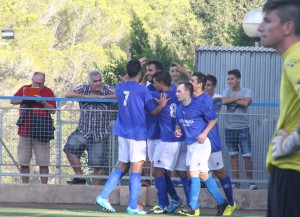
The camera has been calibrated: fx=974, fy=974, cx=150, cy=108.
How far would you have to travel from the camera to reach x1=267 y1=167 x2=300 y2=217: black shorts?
18.0ft

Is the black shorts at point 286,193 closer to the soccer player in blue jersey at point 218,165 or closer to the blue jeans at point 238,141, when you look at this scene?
the soccer player in blue jersey at point 218,165

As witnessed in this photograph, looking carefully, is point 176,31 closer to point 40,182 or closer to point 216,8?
point 216,8

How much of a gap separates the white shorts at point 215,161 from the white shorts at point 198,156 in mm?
628

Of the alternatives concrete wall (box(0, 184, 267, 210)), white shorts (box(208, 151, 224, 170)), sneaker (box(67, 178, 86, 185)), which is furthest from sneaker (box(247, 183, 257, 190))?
sneaker (box(67, 178, 86, 185))

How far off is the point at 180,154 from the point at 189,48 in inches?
1495

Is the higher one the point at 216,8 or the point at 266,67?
the point at 216,8

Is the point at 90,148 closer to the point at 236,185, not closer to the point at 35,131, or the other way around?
the point at 35,131

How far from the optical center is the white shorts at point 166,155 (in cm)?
1332

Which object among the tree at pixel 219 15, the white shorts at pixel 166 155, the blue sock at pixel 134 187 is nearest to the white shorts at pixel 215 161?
the white shorts at pixel 166 155

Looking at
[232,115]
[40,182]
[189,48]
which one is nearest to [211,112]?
[232,115]

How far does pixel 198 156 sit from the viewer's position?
13.0 meters

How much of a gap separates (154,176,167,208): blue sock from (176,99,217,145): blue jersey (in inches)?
32.3

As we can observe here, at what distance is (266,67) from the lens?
18.6m

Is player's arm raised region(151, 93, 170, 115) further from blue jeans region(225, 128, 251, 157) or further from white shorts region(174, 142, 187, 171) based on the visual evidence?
blue jeans region(225, 128, 251, 157)
